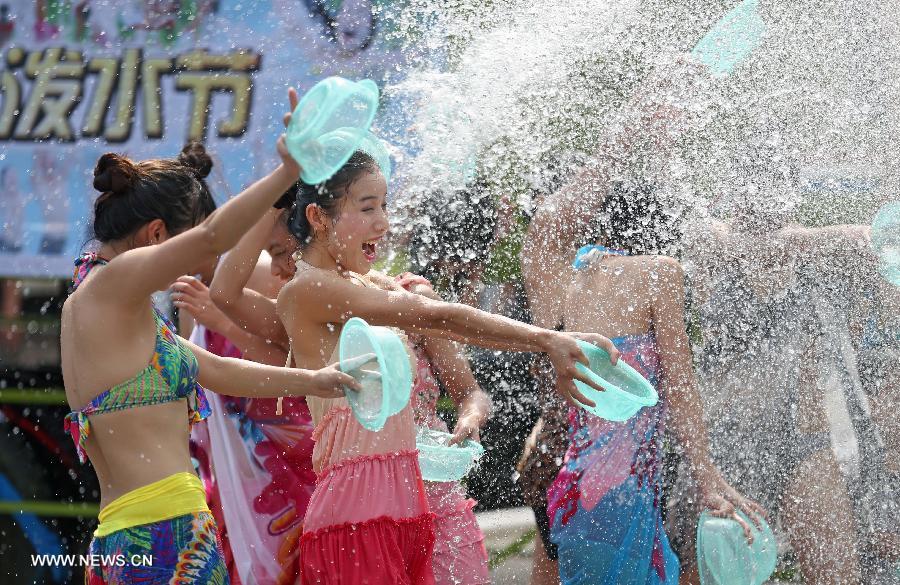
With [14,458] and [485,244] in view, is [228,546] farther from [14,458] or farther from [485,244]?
[14,458]

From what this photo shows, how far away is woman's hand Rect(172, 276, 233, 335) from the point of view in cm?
325

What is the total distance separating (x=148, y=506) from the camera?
2.17 m

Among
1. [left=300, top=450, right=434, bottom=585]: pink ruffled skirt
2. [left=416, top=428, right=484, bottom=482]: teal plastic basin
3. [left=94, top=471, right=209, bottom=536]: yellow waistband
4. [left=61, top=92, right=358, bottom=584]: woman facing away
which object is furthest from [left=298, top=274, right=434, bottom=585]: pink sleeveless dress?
[left=94, top=471, right=209, bottom=536]: yellow waistband

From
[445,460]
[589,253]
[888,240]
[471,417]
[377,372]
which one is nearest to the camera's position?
[377,372]

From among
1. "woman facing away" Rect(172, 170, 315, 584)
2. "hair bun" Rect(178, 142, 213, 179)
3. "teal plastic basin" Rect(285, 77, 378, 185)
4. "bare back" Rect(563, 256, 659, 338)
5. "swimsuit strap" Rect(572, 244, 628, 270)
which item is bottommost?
"woman facing away" Rect(172, 170, 315, 584)

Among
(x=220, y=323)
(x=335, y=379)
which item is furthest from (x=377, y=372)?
(x=220, y=323)

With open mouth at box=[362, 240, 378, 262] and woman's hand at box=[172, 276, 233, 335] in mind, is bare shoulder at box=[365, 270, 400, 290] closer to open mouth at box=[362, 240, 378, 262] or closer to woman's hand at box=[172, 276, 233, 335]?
open mouth at box=[362, 240, 378, 262]

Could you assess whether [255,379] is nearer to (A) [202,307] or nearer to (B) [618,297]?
(A) [202,307]

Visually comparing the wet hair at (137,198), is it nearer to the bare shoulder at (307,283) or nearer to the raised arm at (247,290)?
the bare shoulder at (307,283)

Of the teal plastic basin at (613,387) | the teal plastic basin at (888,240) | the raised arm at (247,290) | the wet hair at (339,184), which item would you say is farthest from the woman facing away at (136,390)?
the teal plastic basin at (888,240)

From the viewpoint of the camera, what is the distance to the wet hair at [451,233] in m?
3.25

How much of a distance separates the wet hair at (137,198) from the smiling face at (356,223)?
338mm

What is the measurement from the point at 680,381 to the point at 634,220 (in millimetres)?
Result: 609

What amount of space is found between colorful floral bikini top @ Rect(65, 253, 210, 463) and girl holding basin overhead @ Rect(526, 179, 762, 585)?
1.28m
